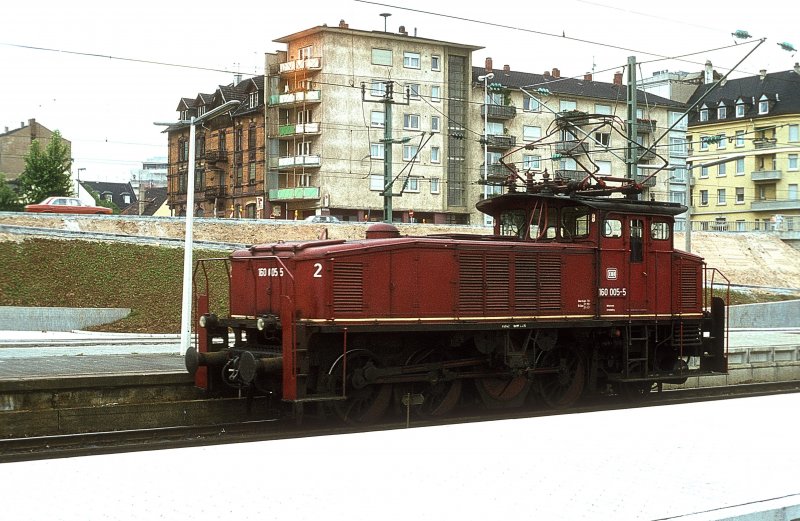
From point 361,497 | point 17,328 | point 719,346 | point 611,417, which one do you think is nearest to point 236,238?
point 17,328

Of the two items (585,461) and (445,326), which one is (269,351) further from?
(585,461)

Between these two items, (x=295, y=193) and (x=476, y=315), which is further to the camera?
(x=295, y=193)

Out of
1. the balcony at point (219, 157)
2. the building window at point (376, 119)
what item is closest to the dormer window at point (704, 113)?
the building window at point (376, 119)

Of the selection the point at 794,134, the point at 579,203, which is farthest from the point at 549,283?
the point at 794,134

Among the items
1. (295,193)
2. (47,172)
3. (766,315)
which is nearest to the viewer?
(766,315)

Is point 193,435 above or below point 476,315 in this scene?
below

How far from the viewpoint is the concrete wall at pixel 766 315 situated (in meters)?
45.2

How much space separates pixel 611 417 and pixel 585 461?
326 cm

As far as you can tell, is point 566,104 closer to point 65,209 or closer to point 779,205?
point 779,205

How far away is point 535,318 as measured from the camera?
1563 cm

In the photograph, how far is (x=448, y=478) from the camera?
27.3ft

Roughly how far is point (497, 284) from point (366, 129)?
5375 centimetres

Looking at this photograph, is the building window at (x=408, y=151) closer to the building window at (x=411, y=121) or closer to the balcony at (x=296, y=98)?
the building window at (x=411, y=121)

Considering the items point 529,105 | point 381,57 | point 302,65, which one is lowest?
point 529,105
